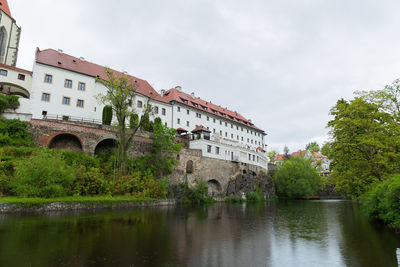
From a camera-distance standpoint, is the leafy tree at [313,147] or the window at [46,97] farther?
the leafy tree at [313,147]

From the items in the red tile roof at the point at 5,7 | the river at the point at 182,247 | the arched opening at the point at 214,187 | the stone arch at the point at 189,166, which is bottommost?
the river at the point at 182,247

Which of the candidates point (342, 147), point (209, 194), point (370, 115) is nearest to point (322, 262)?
point (342, 147)

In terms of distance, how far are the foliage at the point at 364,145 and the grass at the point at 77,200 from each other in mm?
20201

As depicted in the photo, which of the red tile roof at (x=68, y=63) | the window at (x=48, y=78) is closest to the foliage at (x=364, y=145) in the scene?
the red tile roof at (x=68, y=63)

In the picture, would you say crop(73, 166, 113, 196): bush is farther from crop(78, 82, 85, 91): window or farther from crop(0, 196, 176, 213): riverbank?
crop(78, 82, 85, 91): window

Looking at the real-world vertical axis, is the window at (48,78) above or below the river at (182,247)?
above

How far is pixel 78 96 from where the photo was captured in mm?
36844

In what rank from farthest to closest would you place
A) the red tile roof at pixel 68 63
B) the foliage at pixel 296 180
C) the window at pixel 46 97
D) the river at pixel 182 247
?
the foliage at pixel 296 180 → the red tile roof at pixel 68 63 → the window at pixel 46 97 → the river at pixel 182 247

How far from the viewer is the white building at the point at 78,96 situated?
111 ft

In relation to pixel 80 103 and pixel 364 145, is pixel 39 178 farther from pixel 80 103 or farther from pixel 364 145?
pixel 364 145

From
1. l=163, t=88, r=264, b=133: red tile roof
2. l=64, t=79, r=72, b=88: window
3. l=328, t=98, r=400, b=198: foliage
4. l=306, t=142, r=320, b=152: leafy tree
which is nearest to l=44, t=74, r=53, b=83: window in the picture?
l=64, t=79, r=72, b=88: window

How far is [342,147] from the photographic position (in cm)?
1961

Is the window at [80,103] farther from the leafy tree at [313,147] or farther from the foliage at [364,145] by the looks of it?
the leafy tree at [313,147]

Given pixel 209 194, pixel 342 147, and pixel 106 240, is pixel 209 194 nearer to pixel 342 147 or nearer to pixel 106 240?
pixel 342 147
